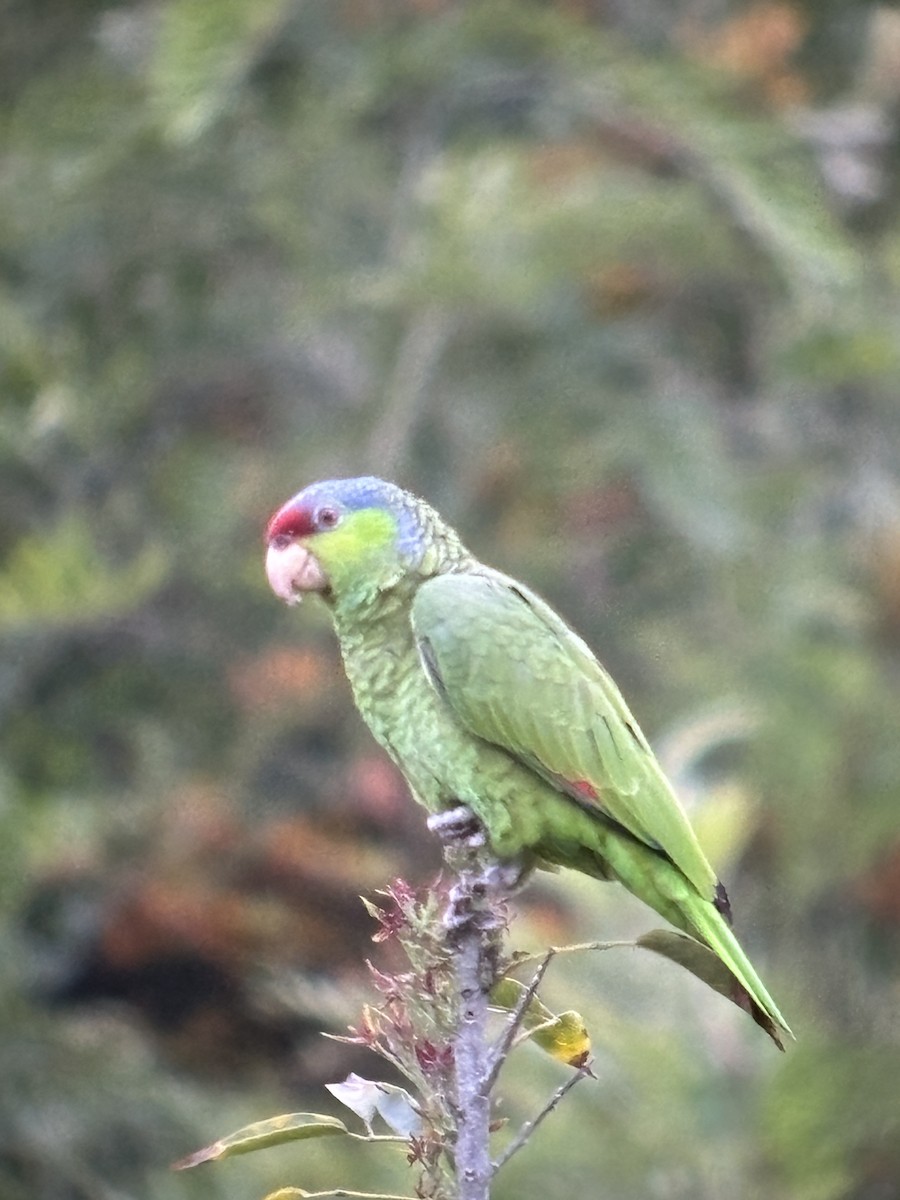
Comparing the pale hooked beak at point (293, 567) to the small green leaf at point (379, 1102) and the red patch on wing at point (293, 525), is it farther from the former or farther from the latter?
the small green leaf at point (379, 1102)

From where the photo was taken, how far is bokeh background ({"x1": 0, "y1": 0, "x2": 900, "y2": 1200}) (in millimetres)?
1825

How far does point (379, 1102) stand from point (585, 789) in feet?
1.14

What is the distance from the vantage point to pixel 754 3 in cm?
232

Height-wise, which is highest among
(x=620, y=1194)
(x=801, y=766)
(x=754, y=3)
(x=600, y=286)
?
(x=754, y=3)

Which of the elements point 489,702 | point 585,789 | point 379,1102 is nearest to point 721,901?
point 585,789

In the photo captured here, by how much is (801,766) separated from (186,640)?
848 mm

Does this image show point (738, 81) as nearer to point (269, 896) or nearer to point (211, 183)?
point (211, 183)

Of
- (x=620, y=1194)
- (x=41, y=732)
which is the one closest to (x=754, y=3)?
(x=41, y=732)

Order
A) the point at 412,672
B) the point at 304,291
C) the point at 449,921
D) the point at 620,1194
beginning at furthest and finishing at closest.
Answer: the point at 304,291
the point at 620,1194
the point at 412,672
the point at 449,921

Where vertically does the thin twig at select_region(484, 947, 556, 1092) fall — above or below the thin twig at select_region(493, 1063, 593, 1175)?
above

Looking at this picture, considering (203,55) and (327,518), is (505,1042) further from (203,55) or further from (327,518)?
(203,55)

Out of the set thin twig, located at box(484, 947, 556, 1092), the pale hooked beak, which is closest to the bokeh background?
the pale hooked beak

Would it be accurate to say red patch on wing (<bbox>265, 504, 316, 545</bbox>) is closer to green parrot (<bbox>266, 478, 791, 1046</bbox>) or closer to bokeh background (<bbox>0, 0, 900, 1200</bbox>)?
green parrot (<bbox>266, 478, 791, 1046</bbox>)

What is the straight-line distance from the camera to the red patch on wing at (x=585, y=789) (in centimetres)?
116
